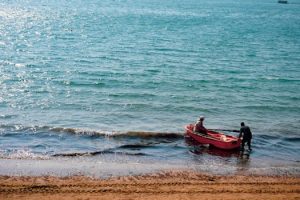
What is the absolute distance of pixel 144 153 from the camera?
20312 millimetres

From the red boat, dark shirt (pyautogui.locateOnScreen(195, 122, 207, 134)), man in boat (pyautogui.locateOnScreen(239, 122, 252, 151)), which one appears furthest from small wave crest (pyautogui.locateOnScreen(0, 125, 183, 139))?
man in boat (pyautogui.locateOnScreen(239, 122, 252, 151))

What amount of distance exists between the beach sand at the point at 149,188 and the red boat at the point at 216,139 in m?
4.17

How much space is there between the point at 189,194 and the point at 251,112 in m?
14.3

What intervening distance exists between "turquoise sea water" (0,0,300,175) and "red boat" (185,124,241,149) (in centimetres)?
49

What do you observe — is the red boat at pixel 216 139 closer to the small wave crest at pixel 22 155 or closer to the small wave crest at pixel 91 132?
the small wave crest at pixel 91 132

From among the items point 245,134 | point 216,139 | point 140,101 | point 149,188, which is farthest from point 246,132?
point 140,101

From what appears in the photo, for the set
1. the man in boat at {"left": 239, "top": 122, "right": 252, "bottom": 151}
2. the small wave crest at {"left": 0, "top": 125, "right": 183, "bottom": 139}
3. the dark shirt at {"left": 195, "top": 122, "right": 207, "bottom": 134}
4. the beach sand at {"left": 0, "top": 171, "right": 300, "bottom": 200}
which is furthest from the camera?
the small wave crest at {"left": 0, "top": 125, "right": 183, "bottom": 139}

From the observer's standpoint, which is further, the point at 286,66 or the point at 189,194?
the point at 286,66

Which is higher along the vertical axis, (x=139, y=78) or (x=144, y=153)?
(x=139, y=78)

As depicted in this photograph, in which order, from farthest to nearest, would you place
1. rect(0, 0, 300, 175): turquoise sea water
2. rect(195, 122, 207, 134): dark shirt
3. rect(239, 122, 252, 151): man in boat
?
rect(195, 122, 207, 134): dark shirt < rect(239, 122, 252, 151): man in boat < rect(0, 0, 300, 175): turquoise sea water

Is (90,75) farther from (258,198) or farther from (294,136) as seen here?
(258,198)

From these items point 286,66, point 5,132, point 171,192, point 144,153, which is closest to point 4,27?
point 286,66

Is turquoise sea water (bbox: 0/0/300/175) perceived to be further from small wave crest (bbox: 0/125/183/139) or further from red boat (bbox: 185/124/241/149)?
red boat (bbox: 185/124/241/149)

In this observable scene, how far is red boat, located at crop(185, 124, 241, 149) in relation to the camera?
21047 mm
